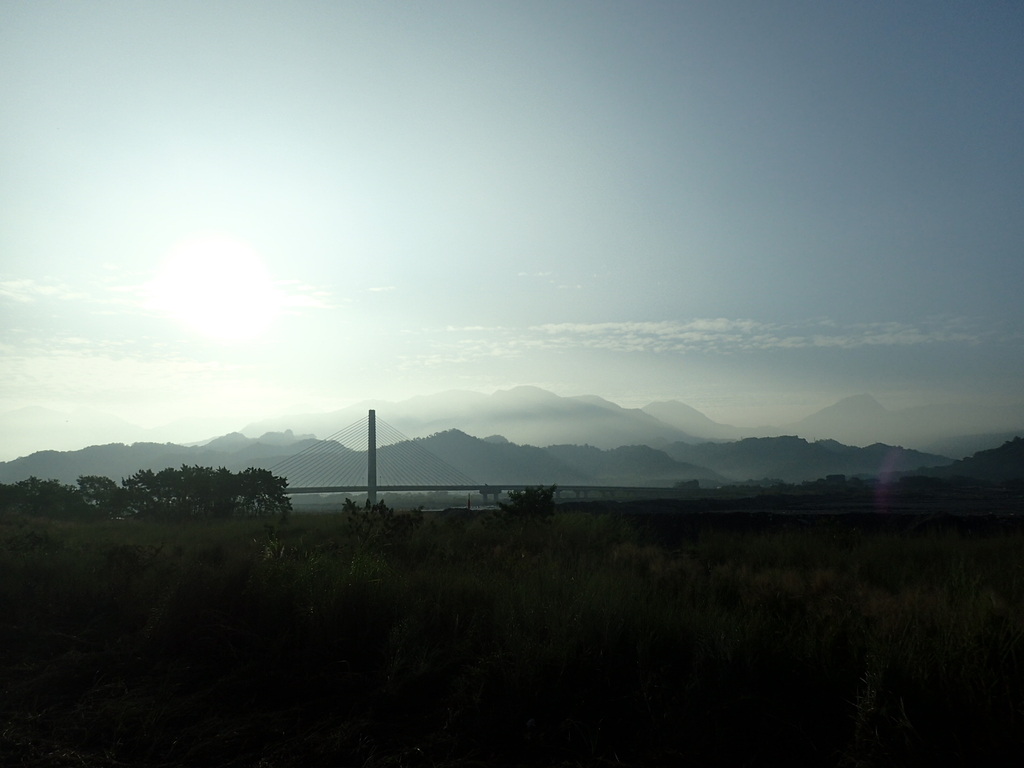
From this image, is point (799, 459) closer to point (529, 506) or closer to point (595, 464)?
point (595, 464)

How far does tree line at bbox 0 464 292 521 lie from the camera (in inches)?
1003

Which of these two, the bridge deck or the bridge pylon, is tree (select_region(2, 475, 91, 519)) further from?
the bridge pylon

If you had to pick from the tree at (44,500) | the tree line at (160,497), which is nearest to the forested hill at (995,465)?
the tree line at (160,497)

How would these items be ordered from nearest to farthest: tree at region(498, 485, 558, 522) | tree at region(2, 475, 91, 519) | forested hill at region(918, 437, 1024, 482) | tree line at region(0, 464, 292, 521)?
tree at region(498, 485, 558, 522) < tree line at region(0, 464, 292, 521) < tree at region(2, 475, 91, 519) < forested hill at region(918, 437, 1024, 482)

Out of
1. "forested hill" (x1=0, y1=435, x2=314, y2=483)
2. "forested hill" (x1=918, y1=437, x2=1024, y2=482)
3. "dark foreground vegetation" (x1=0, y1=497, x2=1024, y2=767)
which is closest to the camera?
"dark foreground vegetation" (x1=0, y1=497, x2=1024, y2=767)

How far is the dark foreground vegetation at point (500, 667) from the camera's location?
163 inches

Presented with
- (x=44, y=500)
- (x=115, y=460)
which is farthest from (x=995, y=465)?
(x=115, y=460)

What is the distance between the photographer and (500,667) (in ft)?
16.7

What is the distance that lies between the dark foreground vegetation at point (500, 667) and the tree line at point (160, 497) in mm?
17850

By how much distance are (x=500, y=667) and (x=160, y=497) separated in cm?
2565

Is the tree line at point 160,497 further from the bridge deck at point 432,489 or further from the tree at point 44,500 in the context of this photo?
the bridge deck at point 432,489

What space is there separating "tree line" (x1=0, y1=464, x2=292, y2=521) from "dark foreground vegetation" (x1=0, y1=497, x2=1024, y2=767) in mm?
17850

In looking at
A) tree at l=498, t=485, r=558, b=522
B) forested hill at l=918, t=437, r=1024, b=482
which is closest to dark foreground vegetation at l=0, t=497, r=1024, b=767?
tree at l=498, t=485, r=558, b=522

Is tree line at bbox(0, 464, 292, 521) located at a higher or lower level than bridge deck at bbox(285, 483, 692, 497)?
higher
